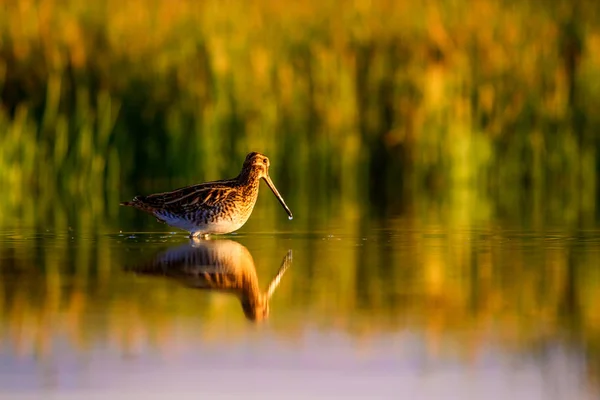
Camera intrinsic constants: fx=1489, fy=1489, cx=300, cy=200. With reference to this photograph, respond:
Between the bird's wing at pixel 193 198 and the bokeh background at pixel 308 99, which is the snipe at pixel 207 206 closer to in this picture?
the bird's wing at pixel 193 198

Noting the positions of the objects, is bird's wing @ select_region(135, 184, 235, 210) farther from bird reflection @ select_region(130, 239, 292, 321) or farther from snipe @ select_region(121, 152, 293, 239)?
bird reflection @ select_region(130, 239, 292, 321)

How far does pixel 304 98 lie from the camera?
17.6 meters

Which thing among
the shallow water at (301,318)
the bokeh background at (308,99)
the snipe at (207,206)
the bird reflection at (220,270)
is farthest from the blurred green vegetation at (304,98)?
the bird reflection at (220,270)

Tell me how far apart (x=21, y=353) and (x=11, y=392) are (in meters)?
0.74

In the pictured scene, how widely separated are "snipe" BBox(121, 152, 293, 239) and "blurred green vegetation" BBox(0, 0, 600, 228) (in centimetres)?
485

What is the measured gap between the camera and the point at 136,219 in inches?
548

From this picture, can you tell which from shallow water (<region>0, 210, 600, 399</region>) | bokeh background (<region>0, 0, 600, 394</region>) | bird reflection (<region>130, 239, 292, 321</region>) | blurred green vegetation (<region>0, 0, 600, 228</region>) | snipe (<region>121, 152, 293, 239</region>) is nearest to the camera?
shallow water (<region>0, 210, 600, 399</region>)

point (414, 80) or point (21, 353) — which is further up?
point (414, 80)

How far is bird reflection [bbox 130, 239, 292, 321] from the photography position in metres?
7.90

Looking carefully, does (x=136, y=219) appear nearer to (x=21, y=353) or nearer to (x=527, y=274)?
(x=527, y=274)

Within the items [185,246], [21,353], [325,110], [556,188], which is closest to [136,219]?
[185,246]

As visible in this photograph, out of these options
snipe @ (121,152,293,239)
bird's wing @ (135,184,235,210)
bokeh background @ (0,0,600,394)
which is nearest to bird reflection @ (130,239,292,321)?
snipe @ (121,152,293,239)

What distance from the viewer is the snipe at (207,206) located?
37.0ft

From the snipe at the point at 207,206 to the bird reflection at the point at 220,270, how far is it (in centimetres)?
28
